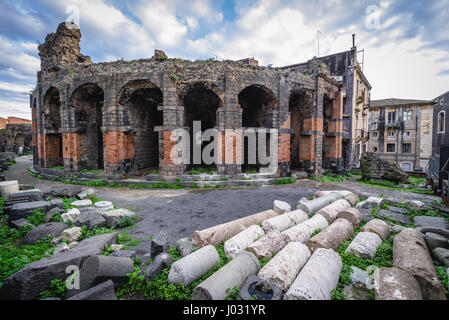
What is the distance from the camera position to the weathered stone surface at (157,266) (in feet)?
9.33

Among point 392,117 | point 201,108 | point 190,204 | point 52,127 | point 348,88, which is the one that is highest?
point 348,88

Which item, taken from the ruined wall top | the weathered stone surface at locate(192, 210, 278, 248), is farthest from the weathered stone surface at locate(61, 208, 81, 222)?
the ruined wall top

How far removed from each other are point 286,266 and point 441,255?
2.85 m

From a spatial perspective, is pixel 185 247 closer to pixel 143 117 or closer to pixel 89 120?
pixel 143 117

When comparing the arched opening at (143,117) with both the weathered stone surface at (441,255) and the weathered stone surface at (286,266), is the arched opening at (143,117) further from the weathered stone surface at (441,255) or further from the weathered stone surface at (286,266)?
the weathered stone surface at (441,255)

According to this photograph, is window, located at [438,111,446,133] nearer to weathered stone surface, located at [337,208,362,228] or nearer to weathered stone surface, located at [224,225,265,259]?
weathered stone surface, located at [337,208,362,228]

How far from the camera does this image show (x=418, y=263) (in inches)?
108

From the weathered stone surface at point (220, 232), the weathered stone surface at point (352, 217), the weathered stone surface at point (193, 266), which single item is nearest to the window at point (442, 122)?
the weathered stone surface at point (352, 217)

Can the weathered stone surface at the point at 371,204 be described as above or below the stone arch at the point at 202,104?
below

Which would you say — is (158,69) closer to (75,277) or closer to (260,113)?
(260,113)

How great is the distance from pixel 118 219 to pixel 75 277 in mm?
2347

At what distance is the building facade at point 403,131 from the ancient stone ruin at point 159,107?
2053 cm

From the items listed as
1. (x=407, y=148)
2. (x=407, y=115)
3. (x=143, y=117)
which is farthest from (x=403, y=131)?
(x=143, y=117)

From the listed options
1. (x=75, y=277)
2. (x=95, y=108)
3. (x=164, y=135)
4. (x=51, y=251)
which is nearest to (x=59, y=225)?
(x=51, y=251)
